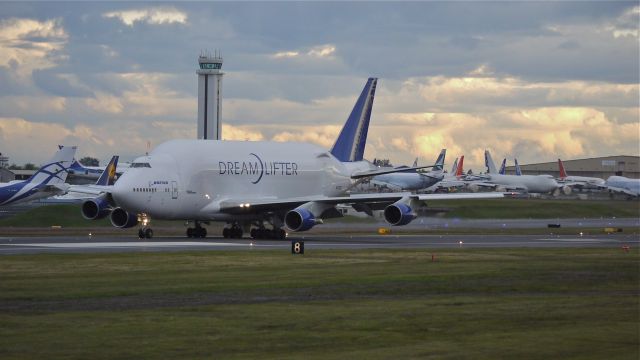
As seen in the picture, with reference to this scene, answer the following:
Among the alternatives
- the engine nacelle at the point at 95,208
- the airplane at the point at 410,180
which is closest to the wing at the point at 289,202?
the engine nacelle at the point at 95,208

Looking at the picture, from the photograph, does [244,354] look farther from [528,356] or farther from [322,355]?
[528,356]

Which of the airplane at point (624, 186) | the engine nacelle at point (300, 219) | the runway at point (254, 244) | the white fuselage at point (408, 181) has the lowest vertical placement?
the runway at point (254, 244)

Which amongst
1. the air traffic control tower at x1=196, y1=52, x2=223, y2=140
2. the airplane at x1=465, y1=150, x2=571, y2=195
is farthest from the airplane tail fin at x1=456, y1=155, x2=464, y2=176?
the air traffic control tower at x1=196, y1=52, x2=223, y2=140

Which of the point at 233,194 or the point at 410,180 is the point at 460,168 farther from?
the point at 233,194

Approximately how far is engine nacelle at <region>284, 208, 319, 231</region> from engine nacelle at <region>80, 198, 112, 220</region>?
10.0m

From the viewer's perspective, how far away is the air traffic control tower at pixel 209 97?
13925 cm

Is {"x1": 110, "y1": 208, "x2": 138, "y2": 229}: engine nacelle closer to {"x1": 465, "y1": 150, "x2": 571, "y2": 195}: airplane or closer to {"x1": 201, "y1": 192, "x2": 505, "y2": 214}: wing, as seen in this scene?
{"x1": 201, "y1": 192, "x2": 505, "y2": 214}: wing

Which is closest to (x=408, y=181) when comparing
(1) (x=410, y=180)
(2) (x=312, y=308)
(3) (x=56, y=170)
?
(1) (x=410, y=180)

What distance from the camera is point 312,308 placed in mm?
26844

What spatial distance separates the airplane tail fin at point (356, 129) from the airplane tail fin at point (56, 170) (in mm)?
22934

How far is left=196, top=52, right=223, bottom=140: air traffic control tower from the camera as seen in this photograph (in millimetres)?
139250

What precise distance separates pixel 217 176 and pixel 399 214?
10.3 metres

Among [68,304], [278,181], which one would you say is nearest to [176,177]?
[278,181]

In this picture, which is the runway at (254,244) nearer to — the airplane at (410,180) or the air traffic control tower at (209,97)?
the air traffic control tower at (209,97)
